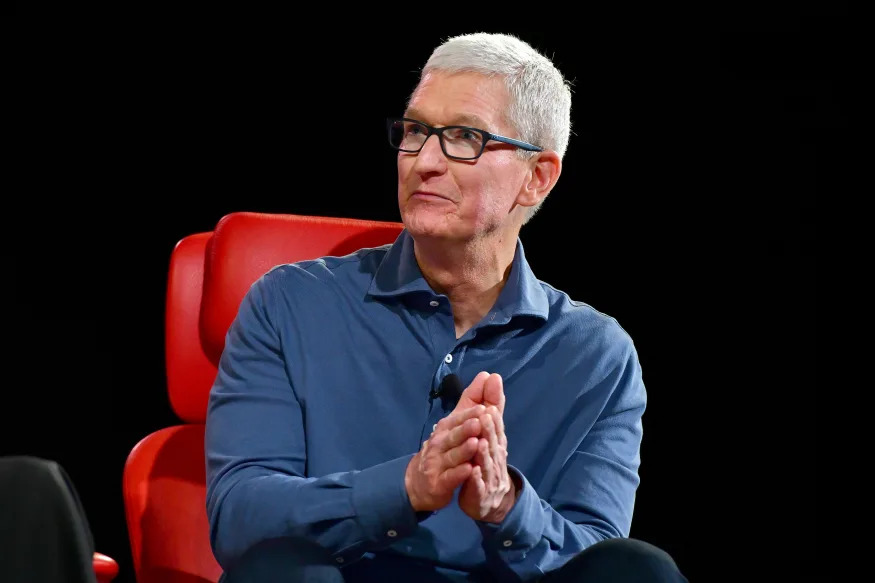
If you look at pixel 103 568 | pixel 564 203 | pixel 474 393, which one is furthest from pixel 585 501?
pixel 564 203

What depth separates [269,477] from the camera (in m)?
1.56

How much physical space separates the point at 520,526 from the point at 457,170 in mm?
576

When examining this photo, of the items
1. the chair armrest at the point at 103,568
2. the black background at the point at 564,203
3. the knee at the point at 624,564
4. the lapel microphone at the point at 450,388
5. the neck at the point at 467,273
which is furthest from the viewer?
the black background at the point at 564,203

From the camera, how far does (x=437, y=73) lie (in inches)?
71.5

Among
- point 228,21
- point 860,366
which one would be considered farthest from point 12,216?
point 860,366

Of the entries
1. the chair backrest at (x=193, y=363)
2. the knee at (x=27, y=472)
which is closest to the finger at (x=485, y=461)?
the knee at (x=27, y=472)

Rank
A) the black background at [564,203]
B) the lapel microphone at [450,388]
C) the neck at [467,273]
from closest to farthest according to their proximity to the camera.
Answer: the lapel microphone at [450,388] < the neck at [467,273] < the black background at [564,203]

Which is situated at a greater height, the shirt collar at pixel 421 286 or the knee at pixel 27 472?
the shirt collar at pixel 421 286

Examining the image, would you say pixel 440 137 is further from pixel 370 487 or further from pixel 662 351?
pixel 662 351

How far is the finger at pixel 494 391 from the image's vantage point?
1.47m

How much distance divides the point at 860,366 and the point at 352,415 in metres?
1.41

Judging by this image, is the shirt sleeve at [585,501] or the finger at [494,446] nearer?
the finger at [494,446]

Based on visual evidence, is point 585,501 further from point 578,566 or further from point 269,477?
point 269,477

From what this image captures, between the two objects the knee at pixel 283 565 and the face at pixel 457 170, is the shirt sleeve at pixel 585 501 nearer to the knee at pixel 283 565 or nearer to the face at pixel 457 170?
the knee at pixel 283 565
